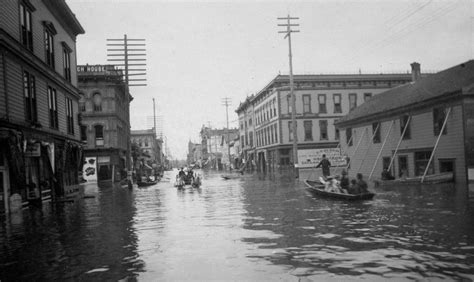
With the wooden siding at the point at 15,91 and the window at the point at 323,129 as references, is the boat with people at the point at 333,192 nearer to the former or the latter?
the wooden siding at the point at 15,91

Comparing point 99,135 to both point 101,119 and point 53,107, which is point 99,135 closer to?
point 101,119

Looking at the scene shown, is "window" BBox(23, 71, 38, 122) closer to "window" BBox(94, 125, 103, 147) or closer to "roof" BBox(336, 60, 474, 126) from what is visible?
"roof" BBox(336, 60, 474, 126)

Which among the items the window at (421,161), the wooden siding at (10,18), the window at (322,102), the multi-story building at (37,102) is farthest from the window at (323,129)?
the wooden siding at (10,18)

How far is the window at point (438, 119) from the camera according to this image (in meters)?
26.3

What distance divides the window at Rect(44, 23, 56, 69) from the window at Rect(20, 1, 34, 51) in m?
2.53

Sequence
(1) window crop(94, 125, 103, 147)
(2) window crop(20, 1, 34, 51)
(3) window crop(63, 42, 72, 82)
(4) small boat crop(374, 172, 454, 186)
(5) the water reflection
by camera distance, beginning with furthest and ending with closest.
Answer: (1) window crop(94, 125, 103, 147) → (3) window crop(63, 42, 72, 82) → (4) small boat crop(374, 172, 454, 186) → (2) window crop(20, 1, 34, 51) → (5) the water reflection

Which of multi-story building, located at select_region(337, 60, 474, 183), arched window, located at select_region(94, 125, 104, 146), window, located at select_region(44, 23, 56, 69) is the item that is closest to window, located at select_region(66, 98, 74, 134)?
window, located at select_region(44, 23, 56, 69)

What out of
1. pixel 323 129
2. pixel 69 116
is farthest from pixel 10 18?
pixel 323 129

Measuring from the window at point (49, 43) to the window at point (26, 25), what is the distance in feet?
8.31

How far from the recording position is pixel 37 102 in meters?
22.5

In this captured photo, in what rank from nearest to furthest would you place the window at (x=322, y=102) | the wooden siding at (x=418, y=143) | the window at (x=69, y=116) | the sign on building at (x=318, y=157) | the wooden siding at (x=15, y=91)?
the wooden siding at (x=15, y=91), the wooden siding at (x=418, y=143), the window at (x=69, y=116), the sign on building at (x=318, y=157), the window at (x=322, y=102)

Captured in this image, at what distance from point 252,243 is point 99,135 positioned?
42175mm

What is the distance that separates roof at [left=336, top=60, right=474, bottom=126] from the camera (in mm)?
26062

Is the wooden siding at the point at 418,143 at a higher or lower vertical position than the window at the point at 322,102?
lower
